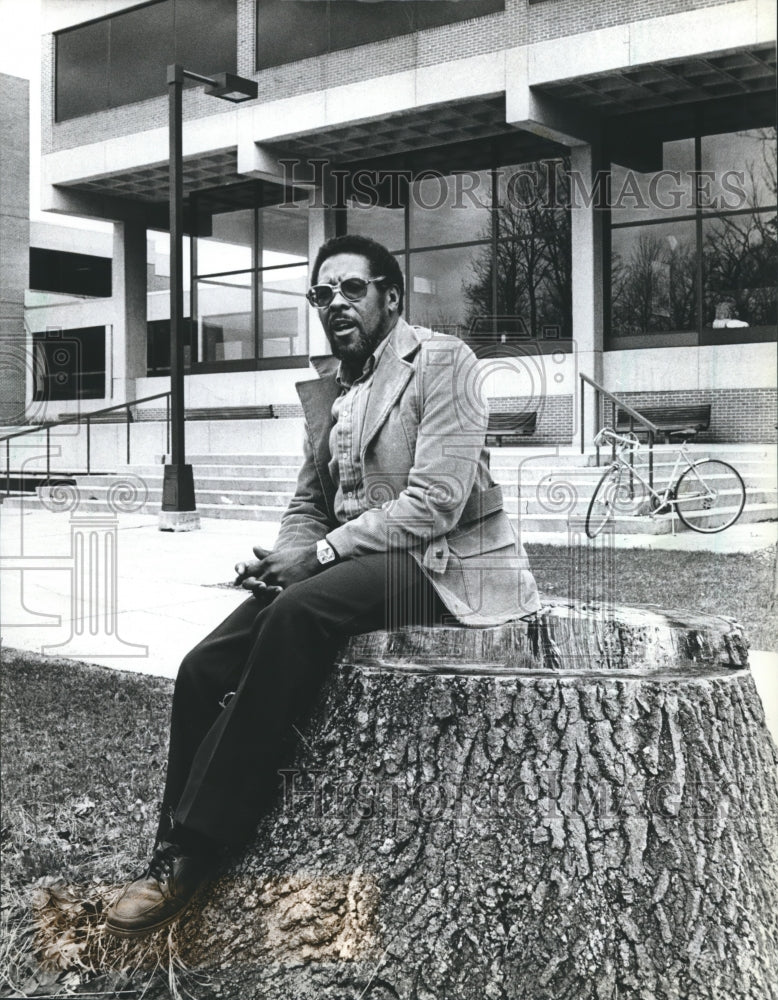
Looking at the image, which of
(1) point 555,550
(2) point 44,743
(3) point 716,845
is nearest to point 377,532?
(1) point 555,550

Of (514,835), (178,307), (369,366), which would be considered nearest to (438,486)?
(369,366)

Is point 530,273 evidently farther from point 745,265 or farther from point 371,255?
point 745,265

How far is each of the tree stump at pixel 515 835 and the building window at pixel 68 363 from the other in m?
1.32

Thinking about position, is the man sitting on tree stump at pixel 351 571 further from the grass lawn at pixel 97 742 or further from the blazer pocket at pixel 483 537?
the grass lawn at pixel 97 742

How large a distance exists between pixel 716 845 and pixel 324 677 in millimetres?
825

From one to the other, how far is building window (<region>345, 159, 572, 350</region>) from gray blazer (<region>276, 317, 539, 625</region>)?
0.67 feet

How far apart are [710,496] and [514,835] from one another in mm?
746

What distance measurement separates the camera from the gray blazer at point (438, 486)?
2.25m

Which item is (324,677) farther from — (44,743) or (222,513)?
(44,743)

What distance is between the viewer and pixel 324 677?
7.20 ft

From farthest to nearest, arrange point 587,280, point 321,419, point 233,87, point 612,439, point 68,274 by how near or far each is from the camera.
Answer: point 68,274
point 233,87
point 321,419
point 612,439
point 587,280

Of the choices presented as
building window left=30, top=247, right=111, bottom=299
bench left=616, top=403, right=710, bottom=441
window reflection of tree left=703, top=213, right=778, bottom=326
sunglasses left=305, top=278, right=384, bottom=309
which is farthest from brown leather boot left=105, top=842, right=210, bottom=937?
window reflection of tree left=703, top=213, right=778, bottom=326

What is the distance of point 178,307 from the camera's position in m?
2.79

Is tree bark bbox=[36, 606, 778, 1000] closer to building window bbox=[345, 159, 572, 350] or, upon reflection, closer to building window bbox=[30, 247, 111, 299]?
building window bbox=[345, 159, 572, 350]
